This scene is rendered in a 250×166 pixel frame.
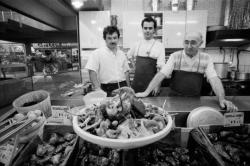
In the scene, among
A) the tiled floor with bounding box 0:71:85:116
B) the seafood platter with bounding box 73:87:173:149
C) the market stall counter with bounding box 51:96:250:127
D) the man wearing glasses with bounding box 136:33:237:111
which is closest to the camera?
the seafood platter with bounding box 73:87:173:149

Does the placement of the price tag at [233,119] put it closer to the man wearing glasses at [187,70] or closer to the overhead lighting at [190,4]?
the man wearing glasses at [187,70]

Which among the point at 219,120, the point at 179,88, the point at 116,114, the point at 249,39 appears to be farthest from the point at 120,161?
the point at 249,39

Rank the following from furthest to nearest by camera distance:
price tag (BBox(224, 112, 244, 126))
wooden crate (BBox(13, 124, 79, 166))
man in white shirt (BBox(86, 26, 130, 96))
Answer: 1. man in white shirt (BBox(86, 26, 130, 96))
2. price tag (BBox(224, 112, 244, 126))
3. wooden crate (BBox(13, 124, 79, 166))

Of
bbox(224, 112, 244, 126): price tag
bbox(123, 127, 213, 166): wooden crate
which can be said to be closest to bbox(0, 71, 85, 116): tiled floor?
bbox(123, 127, 213, 166): wooden crate

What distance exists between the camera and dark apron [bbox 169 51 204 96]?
2043 mm

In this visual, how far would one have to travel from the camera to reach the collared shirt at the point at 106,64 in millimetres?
2244

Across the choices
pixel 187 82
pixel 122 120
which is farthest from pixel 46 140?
pixel 187 82

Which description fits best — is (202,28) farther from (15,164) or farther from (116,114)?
Answer: (15,164)

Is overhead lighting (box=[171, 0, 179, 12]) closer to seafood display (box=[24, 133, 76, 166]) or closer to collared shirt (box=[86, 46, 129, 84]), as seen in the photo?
collared shirt (box=[86, 46, 129, 84])

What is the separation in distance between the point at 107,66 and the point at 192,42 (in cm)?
118

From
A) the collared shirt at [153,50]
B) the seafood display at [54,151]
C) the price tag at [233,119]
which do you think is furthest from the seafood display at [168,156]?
the collared shirt at [153,50]

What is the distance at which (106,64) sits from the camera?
2.29 metres

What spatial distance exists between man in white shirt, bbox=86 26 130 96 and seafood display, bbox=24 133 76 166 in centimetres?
119

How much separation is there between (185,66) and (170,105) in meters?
0.80
